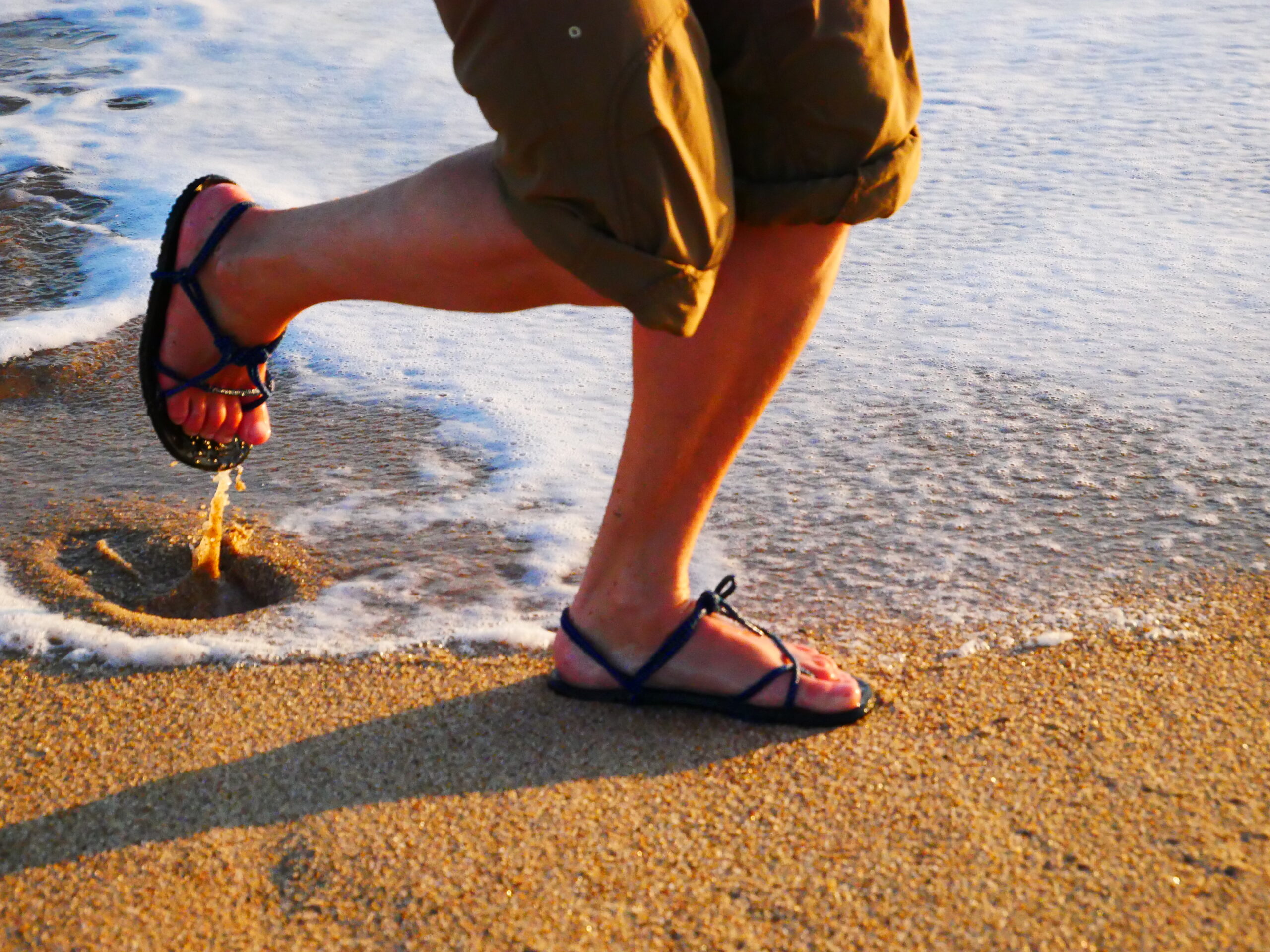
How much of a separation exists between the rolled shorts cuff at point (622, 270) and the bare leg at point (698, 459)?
157 millimetres

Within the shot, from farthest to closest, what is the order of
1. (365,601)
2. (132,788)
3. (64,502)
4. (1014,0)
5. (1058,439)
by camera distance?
1. (1014,0)
2. (1058,439)
3. (64,502)
4. (365,601)
5. (132,788)

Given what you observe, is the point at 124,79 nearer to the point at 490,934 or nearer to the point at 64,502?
the point at 64,502

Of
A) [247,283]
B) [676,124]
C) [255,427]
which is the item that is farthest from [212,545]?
[676,124]

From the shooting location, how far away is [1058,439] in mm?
2482

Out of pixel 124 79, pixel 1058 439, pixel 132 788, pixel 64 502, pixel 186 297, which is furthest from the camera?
pixel 124 79

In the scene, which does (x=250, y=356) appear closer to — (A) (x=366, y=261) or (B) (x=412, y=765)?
(A) (x=366, y=261)

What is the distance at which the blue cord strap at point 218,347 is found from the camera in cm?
160

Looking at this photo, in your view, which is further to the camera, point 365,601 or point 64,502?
point 64,502

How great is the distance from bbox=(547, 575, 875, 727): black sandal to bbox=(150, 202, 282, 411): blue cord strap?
0.55 metres

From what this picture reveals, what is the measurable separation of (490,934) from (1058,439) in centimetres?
168

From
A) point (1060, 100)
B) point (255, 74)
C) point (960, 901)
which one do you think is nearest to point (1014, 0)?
point (1060, 100)

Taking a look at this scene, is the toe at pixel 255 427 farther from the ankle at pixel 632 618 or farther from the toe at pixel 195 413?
the ankle at pixel 632 618

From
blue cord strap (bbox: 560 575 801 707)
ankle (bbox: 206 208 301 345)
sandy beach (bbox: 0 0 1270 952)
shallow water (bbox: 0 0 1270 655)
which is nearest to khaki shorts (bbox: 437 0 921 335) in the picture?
ankle (bbox: 206 208 301 345)

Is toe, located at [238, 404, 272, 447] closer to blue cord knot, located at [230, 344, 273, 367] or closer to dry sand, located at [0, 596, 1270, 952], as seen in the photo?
blue cord knot, located at [230, 344, 273, 367]
